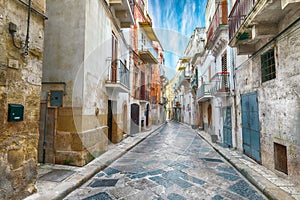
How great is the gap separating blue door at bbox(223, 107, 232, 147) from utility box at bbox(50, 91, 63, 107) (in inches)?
286

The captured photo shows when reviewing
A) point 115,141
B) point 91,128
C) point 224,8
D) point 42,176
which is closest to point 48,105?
point 91,128

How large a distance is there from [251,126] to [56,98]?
651 cm

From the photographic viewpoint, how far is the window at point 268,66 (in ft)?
16.8

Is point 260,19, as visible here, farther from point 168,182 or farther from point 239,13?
point 168,182

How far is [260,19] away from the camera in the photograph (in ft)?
14.9

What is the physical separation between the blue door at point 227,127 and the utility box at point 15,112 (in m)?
8.21

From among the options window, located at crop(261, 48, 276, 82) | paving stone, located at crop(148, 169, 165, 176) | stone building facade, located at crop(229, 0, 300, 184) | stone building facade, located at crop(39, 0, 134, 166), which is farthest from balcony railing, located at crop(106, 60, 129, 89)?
window, located at crop(261, 48, 276, 82)

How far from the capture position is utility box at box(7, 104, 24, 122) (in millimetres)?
3057

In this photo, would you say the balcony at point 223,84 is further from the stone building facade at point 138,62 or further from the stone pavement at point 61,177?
the stone building facade at point 138,62

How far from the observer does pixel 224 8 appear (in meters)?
9.80

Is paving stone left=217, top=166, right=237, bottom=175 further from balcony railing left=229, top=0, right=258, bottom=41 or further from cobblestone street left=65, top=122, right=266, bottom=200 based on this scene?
balcony railing left=229, top=0, right=258, bottom=41

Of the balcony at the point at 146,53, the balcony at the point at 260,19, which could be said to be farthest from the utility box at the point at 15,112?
the balcony at the point at 146,53

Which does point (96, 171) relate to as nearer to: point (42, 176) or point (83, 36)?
point (42, 176)

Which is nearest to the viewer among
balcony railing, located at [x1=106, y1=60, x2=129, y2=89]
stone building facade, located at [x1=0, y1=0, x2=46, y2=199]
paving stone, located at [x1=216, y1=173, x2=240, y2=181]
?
stone building facade, located at [x1=0, y1=0, x2=46, y2=199]
